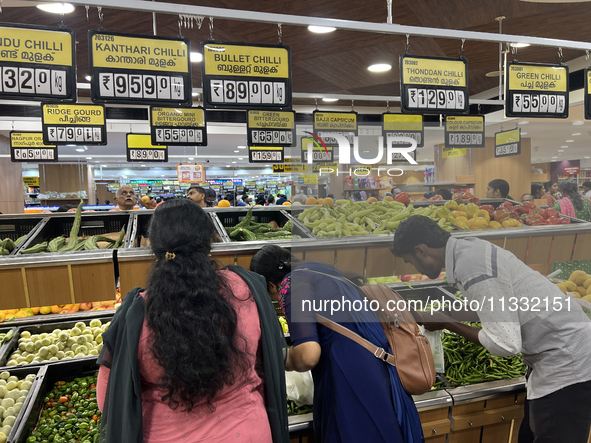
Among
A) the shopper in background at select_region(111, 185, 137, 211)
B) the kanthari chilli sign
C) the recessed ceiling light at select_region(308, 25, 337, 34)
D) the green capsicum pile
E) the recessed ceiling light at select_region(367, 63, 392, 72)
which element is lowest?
the green capsicum pile

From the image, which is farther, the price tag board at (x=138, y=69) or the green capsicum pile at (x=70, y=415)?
the price tag board at (x=138, y=69)

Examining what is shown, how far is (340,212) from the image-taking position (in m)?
4.09

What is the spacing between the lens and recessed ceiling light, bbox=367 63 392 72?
6.47 metres

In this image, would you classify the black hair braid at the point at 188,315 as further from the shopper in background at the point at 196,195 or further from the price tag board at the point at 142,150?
the price tag board at the point at 142,150

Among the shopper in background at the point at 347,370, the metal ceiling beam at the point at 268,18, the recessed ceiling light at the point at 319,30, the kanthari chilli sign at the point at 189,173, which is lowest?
the shopper in background at the point at 347,370

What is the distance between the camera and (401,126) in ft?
23.3

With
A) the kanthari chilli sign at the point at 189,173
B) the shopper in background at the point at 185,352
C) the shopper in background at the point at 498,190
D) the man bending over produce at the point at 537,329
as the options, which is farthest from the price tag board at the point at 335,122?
the kanthari chilli sign at the point at 189,173

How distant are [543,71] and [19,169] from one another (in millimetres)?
13932

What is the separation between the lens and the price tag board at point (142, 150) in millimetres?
9039

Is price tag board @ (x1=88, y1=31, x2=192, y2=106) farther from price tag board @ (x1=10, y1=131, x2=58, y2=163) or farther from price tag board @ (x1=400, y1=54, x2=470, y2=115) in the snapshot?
price tag board @ (x1=10, y1=131, x2=58, y2=163)

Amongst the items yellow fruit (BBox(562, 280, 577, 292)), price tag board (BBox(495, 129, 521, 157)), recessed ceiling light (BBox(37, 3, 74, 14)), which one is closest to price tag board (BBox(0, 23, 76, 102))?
recessed ceiling light (BBox(37, 3, 74, 14))

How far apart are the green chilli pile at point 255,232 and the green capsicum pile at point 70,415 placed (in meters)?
1.77

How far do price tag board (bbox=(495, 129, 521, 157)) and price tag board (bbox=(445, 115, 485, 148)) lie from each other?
1.96m

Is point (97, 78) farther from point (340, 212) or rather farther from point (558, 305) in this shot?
point (558, 305)
